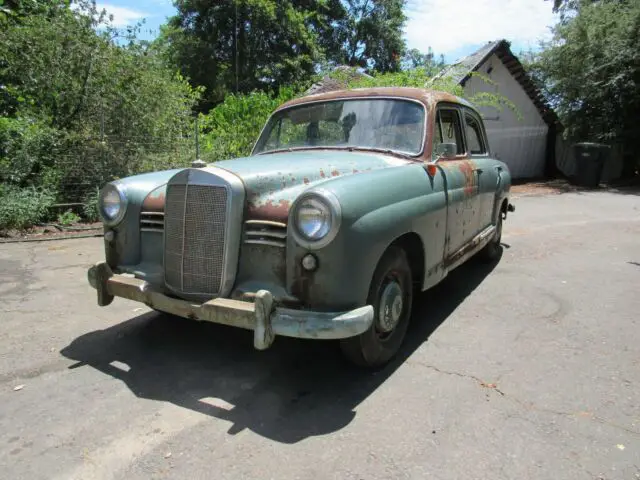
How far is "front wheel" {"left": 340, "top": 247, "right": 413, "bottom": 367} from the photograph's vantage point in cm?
301

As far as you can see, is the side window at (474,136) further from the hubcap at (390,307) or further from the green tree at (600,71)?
the green tree at (600,71)

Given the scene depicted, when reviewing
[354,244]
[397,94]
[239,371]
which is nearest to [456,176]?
[397,94]

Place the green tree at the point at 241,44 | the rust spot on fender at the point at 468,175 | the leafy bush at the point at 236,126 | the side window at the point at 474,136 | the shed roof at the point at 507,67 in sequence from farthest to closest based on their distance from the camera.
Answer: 1. the green tree at the point at 241,44
2. the shed roof at the point at 507,67
3. the leafy bush at the point at 236,126
4. the side window at the point at 474,136
5. the rust spot on fender at the point at 468,175

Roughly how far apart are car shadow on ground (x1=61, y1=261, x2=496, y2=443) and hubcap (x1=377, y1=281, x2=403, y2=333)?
1.03 feet

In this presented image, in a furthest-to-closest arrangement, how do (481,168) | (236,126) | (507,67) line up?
(507,67) → (236,126) → (481,168)

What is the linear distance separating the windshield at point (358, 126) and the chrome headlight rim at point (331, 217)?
144 cm

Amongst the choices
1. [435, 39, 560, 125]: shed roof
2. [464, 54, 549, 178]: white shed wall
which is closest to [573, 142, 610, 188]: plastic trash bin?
[464, 54, 549, 178]: white shed wall

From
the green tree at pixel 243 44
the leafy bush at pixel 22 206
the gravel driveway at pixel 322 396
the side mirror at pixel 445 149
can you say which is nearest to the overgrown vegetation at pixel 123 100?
the leafy bush at pixel 22 206

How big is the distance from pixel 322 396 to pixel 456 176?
7.59 feet

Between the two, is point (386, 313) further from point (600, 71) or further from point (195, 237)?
point (600, 71)

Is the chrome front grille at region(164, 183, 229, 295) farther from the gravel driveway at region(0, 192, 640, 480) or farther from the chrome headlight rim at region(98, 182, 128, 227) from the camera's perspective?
the gravel driveway at region(0, 192, 640, 480)

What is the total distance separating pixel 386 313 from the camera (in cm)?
318

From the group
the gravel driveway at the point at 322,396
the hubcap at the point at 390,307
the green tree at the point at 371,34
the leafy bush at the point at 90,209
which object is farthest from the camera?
the green tree at the point at 371,34

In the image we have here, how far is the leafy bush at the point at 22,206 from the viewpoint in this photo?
7.41 meters
